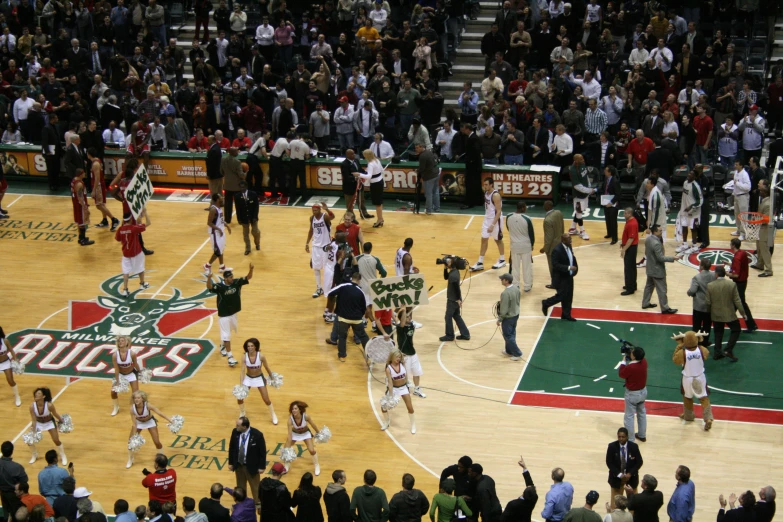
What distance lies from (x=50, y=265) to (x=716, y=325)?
1424cm

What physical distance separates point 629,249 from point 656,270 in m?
1.10

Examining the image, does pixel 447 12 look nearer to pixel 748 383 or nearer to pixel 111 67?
pixel 111 67

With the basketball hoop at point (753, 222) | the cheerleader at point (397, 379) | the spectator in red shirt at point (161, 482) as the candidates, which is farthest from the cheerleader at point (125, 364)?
the basketball hoop at point (753, 222)

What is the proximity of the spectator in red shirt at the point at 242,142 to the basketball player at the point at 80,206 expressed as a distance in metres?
4.20

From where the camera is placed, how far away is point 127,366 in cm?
1897

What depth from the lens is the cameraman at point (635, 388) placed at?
17344 millimetres

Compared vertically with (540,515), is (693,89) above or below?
above

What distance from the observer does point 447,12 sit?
114 ft

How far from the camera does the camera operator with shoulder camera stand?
67.9 feet

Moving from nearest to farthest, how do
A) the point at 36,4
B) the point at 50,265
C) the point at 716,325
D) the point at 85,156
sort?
1. the point at 716,325
2. the point at 50,265
3. the point at 85,156
4. the point at 36,4

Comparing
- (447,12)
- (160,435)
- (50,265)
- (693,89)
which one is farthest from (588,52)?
(160,435)

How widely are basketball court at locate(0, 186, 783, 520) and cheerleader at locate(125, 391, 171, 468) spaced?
474 mm

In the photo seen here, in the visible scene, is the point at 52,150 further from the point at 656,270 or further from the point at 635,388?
the point at 635,388

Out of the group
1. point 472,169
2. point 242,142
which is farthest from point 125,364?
point 242,142
